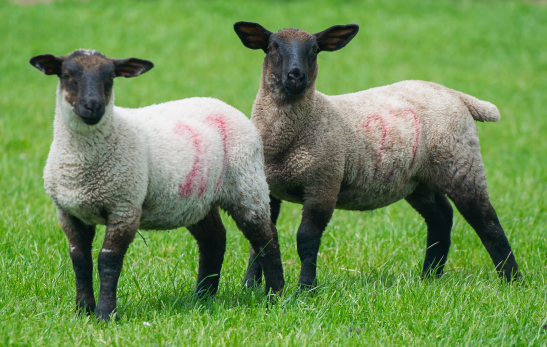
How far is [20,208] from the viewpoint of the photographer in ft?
22.1

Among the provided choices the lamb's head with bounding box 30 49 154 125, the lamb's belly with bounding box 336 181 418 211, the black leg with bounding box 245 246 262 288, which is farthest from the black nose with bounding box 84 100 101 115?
the lamb's belly with bounding box 336 181 418 211

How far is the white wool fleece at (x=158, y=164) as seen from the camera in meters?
4.07

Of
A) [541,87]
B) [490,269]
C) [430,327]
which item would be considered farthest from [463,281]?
[541,87]

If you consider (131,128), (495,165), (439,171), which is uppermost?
(131,128)

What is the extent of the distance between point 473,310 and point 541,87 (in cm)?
1158

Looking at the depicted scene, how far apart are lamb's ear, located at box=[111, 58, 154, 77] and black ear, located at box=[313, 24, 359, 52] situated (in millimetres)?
1604

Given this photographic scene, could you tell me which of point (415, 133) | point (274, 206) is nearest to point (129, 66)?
point (274, 206)

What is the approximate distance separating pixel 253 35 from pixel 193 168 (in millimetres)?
1445

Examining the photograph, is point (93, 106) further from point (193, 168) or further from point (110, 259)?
point (110, 259)

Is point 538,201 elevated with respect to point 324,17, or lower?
lower

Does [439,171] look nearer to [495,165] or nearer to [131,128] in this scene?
[131,128]

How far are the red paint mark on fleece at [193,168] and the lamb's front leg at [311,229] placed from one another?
0.90 m

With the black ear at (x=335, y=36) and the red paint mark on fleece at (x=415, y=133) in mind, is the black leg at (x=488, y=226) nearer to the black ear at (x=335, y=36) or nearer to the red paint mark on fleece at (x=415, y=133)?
the red paint mark on fleece at (x=415, y=133)

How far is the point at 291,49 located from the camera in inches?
194
